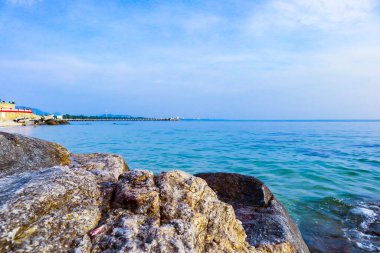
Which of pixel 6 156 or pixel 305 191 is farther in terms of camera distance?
pixel 305 191

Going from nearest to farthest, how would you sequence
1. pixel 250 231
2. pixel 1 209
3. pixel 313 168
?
pixel 1 209 → pixel 250 231 → pixel 313 168

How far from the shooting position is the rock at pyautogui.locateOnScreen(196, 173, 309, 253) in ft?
16.7

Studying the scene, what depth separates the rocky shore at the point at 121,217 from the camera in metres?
3.32

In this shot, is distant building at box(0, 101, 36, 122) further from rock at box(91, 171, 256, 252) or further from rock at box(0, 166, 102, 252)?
rock at box(91, 171, 256, 252)

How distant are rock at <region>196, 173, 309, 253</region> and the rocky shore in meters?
0.03

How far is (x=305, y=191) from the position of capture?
14117 millimetres

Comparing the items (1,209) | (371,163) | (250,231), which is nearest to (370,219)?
(250,231)

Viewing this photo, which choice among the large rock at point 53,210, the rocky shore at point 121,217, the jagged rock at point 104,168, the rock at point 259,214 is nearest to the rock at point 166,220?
the rocky shore at point 121,217

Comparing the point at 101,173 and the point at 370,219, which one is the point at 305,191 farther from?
the point at 101,173

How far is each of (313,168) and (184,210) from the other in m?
18.5

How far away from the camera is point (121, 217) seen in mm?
3906

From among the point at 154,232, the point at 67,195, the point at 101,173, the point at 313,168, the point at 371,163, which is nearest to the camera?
the point at 154,232

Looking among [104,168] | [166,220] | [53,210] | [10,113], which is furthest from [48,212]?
[10,113]

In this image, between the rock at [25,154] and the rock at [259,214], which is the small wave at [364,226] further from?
the rock at [25,154]
